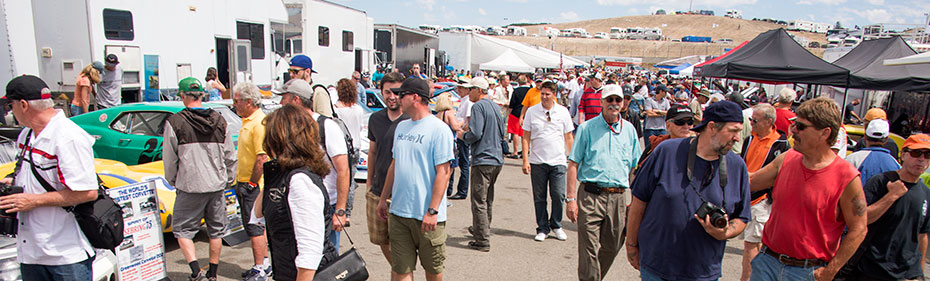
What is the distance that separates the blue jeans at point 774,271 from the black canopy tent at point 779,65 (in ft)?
24.9

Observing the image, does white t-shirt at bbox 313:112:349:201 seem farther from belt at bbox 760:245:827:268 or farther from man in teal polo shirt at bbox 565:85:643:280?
belt at bbox 760:245:827:268

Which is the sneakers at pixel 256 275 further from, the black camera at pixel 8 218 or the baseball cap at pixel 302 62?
the baseball cap at pixel 302 62

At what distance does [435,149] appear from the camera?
3500 millimetres

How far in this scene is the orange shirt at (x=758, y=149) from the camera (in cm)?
496

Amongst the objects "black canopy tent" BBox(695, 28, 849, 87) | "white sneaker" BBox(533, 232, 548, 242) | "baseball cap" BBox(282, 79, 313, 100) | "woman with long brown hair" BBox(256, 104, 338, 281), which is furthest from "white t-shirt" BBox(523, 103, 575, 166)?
"black canopy tent" BBox(695, 28, 849, 87)

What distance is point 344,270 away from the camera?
2.83 meters

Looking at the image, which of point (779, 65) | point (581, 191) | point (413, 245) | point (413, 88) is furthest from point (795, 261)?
point (779, 65)

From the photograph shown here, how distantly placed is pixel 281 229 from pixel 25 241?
1.34m

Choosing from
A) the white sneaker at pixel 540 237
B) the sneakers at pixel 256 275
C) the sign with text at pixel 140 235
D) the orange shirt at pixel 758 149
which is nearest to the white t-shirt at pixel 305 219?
the sign with text at pixel 140 235

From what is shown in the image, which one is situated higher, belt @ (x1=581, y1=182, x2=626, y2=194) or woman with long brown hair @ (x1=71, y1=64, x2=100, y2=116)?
woman with long brown hair @ (x1=71, y1=64, x2=100, y2=116)

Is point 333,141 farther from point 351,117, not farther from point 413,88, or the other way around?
point 351,117

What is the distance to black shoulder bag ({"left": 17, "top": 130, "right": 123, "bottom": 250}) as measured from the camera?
8.99 ft

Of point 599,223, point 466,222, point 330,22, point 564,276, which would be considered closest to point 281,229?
point 599,223

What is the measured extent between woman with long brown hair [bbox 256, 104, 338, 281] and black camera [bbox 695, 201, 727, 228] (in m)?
1.95
